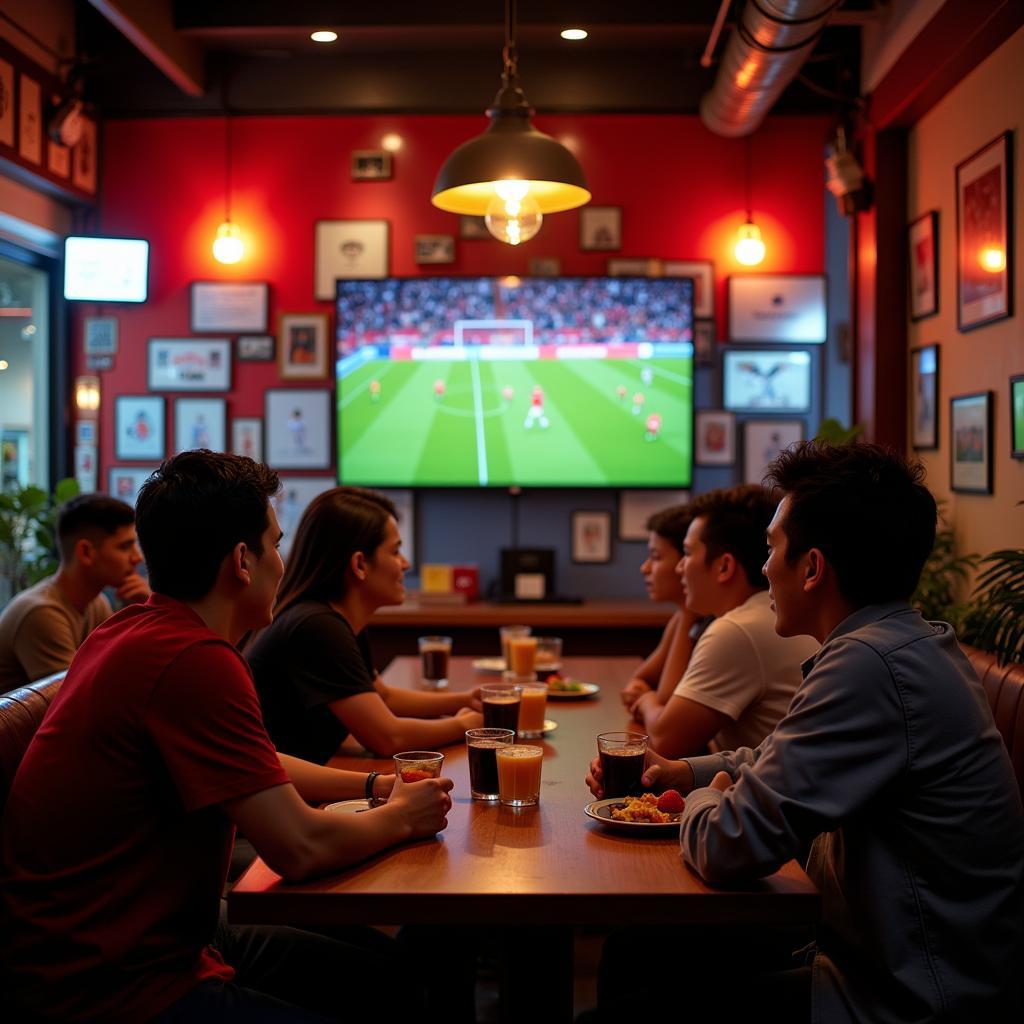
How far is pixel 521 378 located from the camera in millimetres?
5406

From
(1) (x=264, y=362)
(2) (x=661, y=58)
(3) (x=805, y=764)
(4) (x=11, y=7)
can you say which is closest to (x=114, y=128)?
(4) (x=11, y=7)

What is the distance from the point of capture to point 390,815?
72.1 inches

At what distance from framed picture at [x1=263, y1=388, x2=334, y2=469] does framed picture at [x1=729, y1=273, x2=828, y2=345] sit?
201 cm

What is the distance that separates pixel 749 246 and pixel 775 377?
0.63 meters

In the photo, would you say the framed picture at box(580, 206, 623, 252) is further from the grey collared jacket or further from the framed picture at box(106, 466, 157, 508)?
the grey collared jacket

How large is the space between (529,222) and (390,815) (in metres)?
2.07

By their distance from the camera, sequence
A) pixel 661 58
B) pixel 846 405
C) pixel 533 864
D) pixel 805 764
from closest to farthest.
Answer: pixel 805 764 < pixel 533 864 < pixel 661 58 < pixel 846 405

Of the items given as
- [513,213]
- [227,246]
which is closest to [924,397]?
[513,213]

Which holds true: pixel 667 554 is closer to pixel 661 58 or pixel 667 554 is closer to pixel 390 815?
pixel 390 815

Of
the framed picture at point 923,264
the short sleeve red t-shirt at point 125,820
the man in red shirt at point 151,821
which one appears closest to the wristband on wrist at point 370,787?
the man in red shirt at point 151,821

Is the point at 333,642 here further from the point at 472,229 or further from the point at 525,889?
the point at 472,229

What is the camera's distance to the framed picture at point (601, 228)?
554 centimetres

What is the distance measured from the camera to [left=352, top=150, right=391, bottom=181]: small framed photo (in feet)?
18.2

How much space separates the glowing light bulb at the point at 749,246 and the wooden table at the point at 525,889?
392 centimetres
